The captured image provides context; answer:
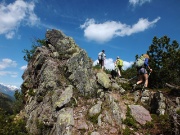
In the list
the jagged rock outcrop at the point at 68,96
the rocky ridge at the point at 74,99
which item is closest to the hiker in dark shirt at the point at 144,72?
the rocky ridge at the point at 74,99

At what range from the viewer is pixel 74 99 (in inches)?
623

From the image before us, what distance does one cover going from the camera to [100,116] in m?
14.5

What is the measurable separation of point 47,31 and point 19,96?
7.30 m

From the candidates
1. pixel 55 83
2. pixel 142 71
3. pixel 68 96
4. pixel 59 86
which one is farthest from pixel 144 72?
pixel 55 83

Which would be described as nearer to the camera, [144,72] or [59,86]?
[59,86]

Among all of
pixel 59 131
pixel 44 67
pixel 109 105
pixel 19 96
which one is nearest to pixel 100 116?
pixel 109 105

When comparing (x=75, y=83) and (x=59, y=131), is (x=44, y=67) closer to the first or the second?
(x=75, y=83)

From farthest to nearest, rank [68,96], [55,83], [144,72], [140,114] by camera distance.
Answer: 1. [144,72]
2. [55,83]
3. [68,96]
4. [140,114]

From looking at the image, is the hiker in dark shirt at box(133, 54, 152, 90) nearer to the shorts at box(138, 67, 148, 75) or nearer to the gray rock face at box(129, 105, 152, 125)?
the shorts at box(138, 67, 148, 75)

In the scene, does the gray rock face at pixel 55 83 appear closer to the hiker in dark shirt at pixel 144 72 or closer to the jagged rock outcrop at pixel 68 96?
the jagged rock outcrop at pixel 68 96

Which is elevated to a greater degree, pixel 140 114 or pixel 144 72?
pixel 144 72

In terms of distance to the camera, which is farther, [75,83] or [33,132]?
[75,83]

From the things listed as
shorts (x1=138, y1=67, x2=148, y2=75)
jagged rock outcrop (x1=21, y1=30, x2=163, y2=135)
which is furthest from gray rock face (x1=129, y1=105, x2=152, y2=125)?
shorts (x1=138, y1=67, x2=148, y2=75)

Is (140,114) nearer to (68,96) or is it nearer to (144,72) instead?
(144,72)
